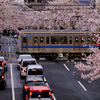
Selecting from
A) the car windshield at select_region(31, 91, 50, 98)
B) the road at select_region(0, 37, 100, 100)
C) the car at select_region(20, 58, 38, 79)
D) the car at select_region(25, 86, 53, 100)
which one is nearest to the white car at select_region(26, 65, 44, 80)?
the road at select_region(0, 37, 100, 100)

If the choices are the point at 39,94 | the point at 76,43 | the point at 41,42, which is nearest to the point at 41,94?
the point at 39,94

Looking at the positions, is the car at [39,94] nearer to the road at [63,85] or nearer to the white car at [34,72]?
the road at [63,85]

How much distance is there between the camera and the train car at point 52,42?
4759 cm

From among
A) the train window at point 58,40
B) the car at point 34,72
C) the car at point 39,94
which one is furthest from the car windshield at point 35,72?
the train window at point 58,40

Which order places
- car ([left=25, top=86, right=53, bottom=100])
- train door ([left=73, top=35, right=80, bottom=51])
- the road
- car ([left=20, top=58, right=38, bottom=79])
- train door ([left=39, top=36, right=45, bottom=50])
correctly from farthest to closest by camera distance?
train door ([left=73, top=35, right=80, bottom=51])
train door ([left=39, top=36, right=45, bottom=50])
car ([left=20, top=58, right=38, bottom=79])
the road
car ([left=25, top=86, right=53, bottom=100])

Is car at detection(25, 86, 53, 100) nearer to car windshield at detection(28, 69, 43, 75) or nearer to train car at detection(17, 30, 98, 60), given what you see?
car windshield at detection(28, 69, 43, 75)

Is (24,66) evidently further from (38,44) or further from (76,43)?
(76,43)

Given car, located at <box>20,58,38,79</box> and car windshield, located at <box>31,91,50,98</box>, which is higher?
car windshield, located at <box>31,91,50,98</box>

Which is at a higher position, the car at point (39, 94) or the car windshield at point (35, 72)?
the car at point (39, 94)

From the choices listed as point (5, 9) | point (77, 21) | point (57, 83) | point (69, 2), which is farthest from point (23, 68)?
point (69, 2)

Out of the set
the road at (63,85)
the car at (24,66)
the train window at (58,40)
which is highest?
the train window at (58,40)

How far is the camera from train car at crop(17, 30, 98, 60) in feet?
156

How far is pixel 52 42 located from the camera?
47.9m

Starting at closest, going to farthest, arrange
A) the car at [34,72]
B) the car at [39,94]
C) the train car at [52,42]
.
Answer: the car at [39,94]
the car at [34,72]
the train car at [52,42]
